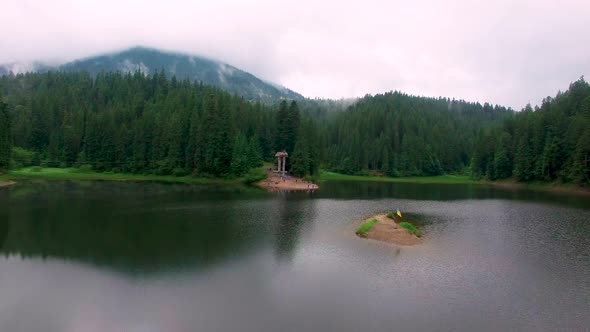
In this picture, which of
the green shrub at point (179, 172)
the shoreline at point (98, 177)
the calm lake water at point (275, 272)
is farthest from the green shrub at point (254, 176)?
the calm lake water at point (275, 272)

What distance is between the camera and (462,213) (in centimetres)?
6131

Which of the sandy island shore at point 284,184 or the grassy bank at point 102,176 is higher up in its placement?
the sandy island shore at point 284,184

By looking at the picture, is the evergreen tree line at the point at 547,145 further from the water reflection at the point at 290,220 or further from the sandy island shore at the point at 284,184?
the water reflection at the point at 290,220


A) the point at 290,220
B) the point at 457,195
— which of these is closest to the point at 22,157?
the point at 290,220

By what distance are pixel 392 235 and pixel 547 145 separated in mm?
87700

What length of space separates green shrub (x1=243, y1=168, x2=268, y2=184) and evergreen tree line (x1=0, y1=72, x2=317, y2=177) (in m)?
1.87

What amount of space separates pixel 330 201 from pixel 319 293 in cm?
4622

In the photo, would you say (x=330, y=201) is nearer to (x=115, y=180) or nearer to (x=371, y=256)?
(x=371, y=256)

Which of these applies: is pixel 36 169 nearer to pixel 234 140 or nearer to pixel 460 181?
pixel 234 140

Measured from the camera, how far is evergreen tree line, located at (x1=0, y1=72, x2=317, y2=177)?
→ 107812 millimetres

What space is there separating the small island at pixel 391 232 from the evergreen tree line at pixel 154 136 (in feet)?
194

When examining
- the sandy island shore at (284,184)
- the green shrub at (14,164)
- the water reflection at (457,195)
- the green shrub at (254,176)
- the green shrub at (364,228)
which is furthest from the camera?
the green shrub at (254,176)

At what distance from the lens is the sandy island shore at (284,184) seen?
3773 inches

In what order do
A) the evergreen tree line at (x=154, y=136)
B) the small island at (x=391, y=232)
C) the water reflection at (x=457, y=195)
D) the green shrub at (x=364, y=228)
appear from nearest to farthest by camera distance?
the small island at (x=391, y=232) → the green shrub at (x=364, y=228) → the water reflection at (x=457, y=195) → the evergreen tree line at (x=154, y=136)
